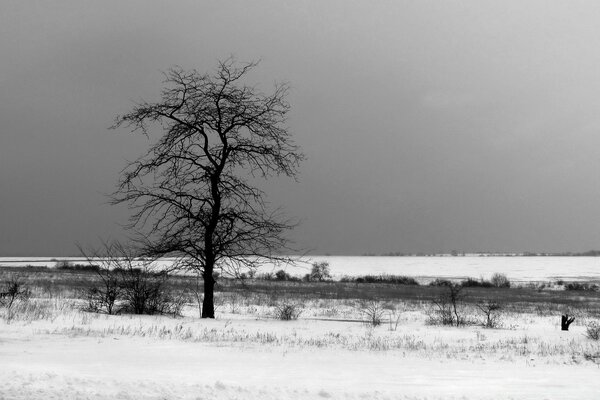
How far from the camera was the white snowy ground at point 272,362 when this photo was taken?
281 inches

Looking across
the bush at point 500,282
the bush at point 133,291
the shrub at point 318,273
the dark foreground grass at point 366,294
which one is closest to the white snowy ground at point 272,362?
the bush at point 133,291

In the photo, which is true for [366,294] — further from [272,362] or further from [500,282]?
[272,362]

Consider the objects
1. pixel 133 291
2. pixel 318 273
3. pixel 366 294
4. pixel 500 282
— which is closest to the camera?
pixel 133 291

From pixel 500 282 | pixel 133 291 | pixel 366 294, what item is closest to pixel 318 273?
pixel 500 282

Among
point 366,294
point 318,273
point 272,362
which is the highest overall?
point 272,362

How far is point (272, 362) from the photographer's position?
976 centimetres

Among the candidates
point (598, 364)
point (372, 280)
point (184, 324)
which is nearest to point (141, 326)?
point (184, 324)

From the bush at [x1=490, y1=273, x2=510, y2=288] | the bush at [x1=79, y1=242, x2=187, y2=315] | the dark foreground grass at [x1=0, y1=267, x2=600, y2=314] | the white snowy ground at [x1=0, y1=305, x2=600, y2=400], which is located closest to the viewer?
the white snowy ground at [x1=0, y1=305, x2=600, y2=400]

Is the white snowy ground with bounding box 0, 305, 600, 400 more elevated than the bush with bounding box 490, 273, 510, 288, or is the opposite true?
the white snowy ground with bounding box 0, 305, 600, 400

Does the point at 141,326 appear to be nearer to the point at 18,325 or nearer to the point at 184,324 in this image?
the point at 184,324

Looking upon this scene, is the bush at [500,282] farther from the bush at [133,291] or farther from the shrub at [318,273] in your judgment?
the bush at [133,291]

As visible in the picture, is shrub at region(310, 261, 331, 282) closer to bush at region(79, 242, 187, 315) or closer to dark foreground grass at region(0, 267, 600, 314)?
dark foreground grass at region(0, 267, 600, 314)

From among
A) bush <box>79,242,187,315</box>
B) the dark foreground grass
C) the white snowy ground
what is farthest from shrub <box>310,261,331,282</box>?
the white snowy ground

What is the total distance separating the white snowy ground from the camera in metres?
7.15
